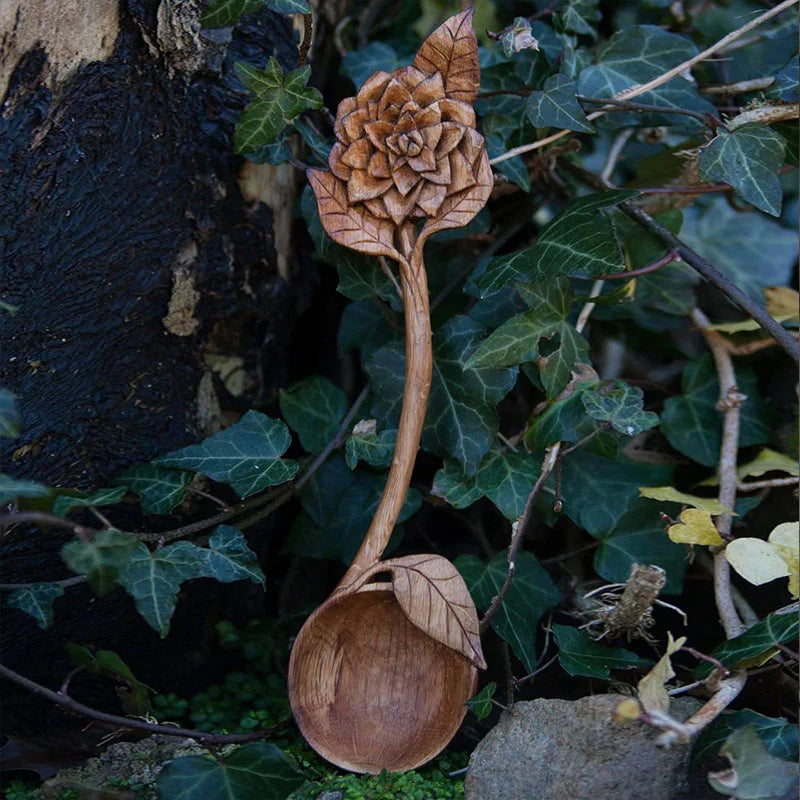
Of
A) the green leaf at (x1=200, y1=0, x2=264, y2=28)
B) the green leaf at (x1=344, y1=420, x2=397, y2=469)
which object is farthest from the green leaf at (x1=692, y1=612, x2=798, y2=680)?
the green leaf at (x1=200, y1=0, x2=264, y2=28)

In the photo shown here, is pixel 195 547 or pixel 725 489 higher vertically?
pixel 195 547

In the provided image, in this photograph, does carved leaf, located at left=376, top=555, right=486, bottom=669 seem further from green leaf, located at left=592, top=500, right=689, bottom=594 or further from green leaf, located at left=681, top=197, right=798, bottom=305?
green leaf, located at left=681, top=197, right=798, bottom=305

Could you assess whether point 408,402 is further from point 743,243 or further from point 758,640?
point 743,243

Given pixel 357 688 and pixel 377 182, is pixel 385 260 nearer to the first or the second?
pixel 377 182

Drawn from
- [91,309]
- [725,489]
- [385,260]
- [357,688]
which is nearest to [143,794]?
[357,688]

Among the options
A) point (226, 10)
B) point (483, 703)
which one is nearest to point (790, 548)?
point (483, 703)
